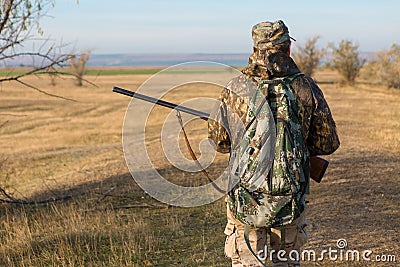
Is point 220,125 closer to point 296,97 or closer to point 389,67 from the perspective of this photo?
point 296,97

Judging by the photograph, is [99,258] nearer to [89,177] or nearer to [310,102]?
[310,102]

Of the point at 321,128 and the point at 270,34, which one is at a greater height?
the point at 270,34

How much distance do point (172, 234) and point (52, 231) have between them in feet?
5.48

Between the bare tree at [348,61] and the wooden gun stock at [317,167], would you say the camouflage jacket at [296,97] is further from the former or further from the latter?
the bare tree at [348,61]

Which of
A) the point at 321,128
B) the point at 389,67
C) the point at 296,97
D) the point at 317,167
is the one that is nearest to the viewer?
the point at 296,97

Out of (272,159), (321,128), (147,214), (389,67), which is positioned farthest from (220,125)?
(389,67)

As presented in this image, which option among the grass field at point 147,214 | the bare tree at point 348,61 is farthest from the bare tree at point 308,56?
the grass field at point 147,214

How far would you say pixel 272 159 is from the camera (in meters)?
3.79

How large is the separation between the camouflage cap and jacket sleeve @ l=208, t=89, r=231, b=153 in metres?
0.43

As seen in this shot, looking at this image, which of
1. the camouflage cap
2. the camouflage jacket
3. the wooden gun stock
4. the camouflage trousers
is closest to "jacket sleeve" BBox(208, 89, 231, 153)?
the camouflage jacket

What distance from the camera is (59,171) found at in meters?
14.4

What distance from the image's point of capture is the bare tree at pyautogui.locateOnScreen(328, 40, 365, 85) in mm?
47688

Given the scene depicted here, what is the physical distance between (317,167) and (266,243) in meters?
0.72

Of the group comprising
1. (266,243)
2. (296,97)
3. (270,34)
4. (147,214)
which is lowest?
(147,214)
